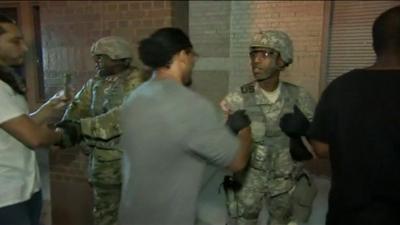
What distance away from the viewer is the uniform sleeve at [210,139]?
143cm

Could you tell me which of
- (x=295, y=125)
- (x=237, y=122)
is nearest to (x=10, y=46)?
(x=237, y=122)

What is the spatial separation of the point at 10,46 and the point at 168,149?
3.22 feet

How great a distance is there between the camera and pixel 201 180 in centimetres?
159

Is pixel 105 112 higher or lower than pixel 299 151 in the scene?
higher

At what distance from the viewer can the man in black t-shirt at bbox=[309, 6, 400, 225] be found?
4.91 feet

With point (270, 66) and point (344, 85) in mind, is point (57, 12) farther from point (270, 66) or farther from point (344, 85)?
point (344, 85)

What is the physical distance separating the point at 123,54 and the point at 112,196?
1094 millimetres

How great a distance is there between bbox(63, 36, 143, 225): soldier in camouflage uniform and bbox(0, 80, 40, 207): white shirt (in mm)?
843

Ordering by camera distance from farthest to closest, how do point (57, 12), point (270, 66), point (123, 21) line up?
point (57, 12) < point (123, 21) < point (270, 66)

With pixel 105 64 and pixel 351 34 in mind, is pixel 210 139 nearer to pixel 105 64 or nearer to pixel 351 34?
pixel 105 64

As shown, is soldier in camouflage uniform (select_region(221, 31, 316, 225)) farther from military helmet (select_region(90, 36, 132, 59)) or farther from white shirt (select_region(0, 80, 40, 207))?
white shirt (select_region(0, 80, 40, 207))

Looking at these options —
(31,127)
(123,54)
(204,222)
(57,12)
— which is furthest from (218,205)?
(31,127)

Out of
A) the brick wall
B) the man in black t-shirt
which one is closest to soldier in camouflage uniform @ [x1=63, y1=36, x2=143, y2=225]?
the man in black t-shirt

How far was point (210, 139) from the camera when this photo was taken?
144cm
